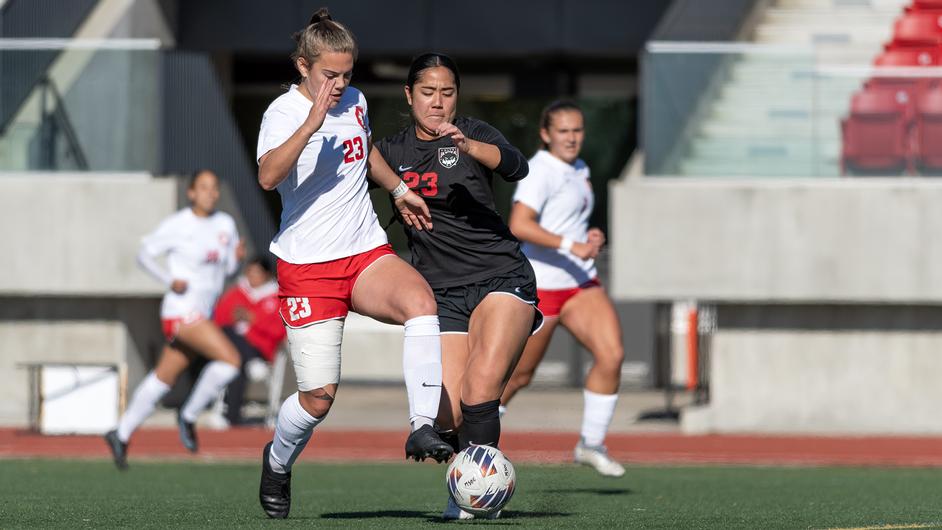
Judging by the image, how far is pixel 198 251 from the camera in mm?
13539

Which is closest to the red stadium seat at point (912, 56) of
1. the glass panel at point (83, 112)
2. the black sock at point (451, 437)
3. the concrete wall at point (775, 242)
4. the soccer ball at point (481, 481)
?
the concrete wall at point (775, 242)

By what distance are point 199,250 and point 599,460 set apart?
4.26 metres

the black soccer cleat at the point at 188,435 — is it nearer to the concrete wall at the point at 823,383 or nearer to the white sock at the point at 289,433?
the white sock at the point at 289,433

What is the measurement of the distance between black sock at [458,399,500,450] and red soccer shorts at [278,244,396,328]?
726 millimetres

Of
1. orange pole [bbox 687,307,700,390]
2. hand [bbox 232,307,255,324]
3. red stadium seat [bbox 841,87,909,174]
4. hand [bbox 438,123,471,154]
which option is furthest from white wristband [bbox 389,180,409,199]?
orange pole [bbox 687,307,700,390]

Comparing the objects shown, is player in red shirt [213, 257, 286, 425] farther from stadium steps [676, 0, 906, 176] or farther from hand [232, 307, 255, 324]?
stadium steps [676, 0, 906, 176]

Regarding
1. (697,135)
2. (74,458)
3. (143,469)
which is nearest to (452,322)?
(143,469)

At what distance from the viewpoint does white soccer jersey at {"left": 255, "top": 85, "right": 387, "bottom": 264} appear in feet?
25.3

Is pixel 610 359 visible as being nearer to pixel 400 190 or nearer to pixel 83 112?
pixel 400 190

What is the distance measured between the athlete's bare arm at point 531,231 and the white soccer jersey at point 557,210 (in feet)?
0.16

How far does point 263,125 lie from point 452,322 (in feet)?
4.40

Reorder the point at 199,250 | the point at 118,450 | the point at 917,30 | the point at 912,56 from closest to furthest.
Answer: the point at 118,450
the point at 199,250
the point at 912,56
the point at 917,30

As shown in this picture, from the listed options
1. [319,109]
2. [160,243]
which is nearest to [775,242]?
[160,243]

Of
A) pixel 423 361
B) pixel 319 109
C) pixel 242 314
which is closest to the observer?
pixel 319 109
